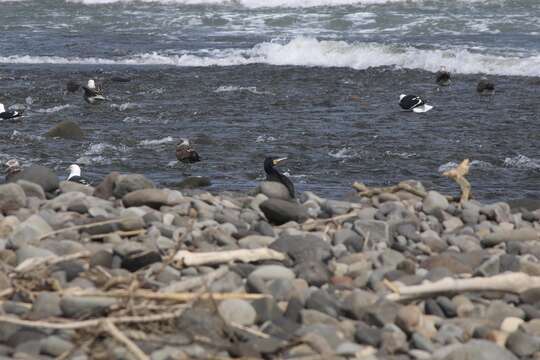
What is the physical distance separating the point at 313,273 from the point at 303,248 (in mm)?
371

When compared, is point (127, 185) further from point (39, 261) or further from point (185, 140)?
point (185, 140)

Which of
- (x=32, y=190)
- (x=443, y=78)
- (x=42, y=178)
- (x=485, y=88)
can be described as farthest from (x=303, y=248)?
(x=443, y=78)

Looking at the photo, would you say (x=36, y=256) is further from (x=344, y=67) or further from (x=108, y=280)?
(x=344, y=67)

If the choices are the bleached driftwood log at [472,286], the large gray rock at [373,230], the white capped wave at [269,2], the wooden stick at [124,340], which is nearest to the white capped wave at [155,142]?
the large gray rock at [373,230]

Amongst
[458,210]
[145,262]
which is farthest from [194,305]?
[458,210]

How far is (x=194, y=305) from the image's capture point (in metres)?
4.88

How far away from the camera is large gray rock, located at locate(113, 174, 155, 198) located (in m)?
7.06

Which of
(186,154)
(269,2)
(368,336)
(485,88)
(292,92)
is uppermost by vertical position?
(368,336)

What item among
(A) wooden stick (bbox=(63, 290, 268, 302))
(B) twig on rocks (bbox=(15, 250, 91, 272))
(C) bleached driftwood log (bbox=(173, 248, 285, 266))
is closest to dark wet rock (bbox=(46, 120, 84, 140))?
(C) bleached driftwood log (bbox=(173, 248, 285, 266))

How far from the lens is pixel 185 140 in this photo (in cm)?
1379

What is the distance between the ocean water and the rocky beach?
440cm

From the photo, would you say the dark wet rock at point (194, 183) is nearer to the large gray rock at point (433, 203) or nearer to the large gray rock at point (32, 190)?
the large gray rock at point (32, 190)

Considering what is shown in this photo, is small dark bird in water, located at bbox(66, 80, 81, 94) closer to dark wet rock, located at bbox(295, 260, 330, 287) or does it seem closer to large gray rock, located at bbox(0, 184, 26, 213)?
large gray rock, located at bbox(0, 184, 26, 213)

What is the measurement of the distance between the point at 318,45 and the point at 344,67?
2.52 meters
